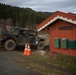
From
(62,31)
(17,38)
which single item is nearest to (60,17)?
(62,31)

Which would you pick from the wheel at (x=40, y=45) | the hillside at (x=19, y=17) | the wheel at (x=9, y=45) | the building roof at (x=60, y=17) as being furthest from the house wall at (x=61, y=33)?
the hillside at (x=19, y=17)

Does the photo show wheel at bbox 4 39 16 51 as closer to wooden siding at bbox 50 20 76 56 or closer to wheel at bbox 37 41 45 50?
wheel at bbox 37 41 45 50

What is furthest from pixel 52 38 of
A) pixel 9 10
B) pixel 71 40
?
pixel 9 10

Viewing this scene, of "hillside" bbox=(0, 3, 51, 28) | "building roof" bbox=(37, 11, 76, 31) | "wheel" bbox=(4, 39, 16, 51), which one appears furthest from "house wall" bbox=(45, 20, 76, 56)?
"hillside" bbox=(0, 3, 51, 28)

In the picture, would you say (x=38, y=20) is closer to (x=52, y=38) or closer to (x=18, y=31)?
(x=18, y=31)

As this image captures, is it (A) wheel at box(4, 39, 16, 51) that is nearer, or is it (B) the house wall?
(B) the house wall

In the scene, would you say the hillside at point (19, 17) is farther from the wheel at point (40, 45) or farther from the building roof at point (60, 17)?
the building roof at point (60, 17)

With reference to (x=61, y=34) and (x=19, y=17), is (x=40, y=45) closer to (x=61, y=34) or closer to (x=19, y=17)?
(x=61, y=34)

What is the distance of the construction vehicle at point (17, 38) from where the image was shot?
65.4 feet

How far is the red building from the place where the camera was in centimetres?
1298

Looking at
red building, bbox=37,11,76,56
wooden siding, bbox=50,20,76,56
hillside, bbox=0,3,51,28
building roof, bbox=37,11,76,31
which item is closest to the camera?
building roof, bbox=37,11,76,31

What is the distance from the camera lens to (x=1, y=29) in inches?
793

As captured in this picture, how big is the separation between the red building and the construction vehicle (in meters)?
5.10

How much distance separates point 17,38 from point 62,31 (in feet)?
24.0
